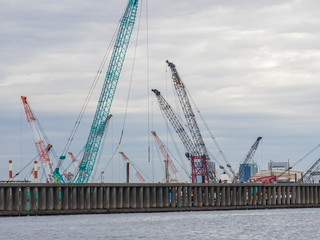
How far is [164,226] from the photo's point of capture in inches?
3206

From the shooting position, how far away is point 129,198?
327 ft

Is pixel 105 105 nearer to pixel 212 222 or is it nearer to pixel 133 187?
pixel 133 187

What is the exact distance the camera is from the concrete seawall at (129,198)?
92875 mm

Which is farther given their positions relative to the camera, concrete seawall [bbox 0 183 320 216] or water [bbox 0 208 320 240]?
concrete seawall [bbox 0 183 320 216]

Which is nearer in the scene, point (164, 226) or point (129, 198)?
point (164, 226)

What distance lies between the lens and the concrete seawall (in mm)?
92875

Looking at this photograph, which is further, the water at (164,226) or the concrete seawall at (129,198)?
the concrete seawall at (129,198)

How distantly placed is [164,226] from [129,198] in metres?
19.0

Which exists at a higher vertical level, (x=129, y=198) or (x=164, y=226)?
(x=129, y=198)

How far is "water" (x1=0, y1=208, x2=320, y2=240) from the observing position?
234 ft

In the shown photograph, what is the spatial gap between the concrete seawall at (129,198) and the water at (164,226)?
1.23 metres

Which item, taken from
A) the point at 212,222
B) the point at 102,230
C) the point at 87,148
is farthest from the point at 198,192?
the point at 87,148

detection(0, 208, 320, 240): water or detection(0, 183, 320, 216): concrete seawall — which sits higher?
detection(0, 183, 320, 216): concrete seawall

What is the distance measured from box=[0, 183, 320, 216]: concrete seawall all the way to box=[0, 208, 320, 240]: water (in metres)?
1.23
